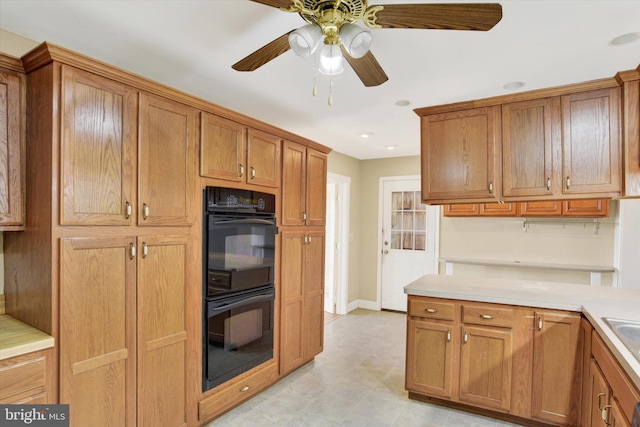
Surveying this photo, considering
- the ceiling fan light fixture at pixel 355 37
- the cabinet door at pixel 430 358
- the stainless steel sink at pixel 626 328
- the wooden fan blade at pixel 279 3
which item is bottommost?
the cabinet door at pixel 430 358

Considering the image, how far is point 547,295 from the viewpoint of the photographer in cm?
256

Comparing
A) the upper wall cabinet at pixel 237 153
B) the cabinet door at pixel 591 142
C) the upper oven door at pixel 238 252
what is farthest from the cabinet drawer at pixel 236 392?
the cabinet door at pixel 591 142

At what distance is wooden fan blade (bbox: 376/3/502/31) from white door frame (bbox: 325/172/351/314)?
395 cm

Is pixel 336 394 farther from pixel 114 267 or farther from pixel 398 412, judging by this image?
pixel 114 267

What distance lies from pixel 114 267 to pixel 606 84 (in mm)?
3241

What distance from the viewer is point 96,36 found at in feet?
6.73

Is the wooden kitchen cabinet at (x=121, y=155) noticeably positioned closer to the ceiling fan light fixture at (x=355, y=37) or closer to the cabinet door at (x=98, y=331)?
the cabinet door at (x=98, y=331)

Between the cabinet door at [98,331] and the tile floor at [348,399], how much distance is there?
82 cm

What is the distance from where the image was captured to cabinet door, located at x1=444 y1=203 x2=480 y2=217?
4637 mm

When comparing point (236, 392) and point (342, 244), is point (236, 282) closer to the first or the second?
point (236, 392)

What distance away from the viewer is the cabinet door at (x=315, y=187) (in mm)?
3439

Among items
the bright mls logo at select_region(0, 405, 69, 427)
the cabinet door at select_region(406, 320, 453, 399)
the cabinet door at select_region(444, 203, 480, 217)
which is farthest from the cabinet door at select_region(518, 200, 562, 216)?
the bright mls logo at select_region(0, 405, 69, 427)

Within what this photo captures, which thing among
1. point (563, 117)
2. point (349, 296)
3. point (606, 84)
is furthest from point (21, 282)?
point (349, 296)

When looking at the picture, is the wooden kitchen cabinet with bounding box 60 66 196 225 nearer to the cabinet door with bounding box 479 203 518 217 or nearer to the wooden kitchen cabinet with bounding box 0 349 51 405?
the wooden kitchen cabinet with bounding box 0 349 51 405
